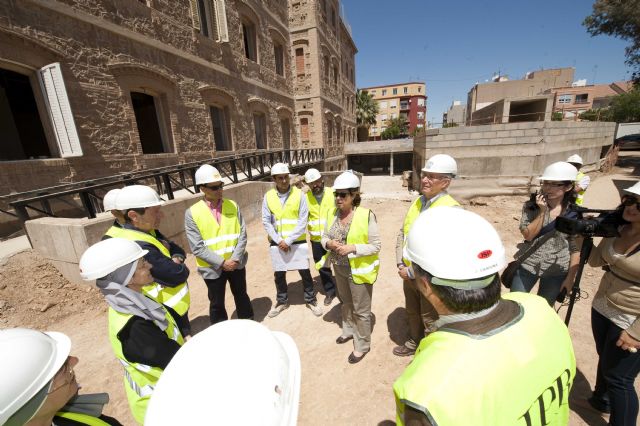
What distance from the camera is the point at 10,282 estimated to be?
3930 mm

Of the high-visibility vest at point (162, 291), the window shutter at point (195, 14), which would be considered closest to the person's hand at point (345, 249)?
the high-visibility vest at point (162, 291)

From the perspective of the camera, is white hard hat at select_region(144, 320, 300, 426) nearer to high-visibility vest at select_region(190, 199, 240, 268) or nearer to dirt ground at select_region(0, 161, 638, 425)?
dirt ground at select_region(0, 161, 638, 425)

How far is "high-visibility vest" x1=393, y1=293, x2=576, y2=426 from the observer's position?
0.78 meters

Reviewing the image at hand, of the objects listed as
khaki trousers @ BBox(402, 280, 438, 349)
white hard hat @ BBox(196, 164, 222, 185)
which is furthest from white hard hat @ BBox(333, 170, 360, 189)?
white hard hat @ BBox(196, 164, 222, 185)

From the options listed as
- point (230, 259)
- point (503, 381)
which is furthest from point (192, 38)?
point (503, 381)

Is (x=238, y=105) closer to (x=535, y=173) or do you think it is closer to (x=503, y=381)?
(x=535, y=173)

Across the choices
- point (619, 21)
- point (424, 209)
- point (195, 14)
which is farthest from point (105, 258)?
point (619, 21)

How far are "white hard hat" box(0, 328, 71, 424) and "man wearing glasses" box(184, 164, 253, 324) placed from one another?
2143 mm

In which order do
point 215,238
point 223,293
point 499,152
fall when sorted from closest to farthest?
1. point 215,238
2. point 223,293
3. point 499,152

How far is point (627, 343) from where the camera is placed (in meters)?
1.71

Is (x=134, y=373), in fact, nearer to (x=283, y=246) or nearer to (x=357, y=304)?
(x=357, y=304)

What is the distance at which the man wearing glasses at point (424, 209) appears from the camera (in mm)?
2580

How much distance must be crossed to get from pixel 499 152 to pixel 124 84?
461 inches

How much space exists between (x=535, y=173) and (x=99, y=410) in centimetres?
1126
